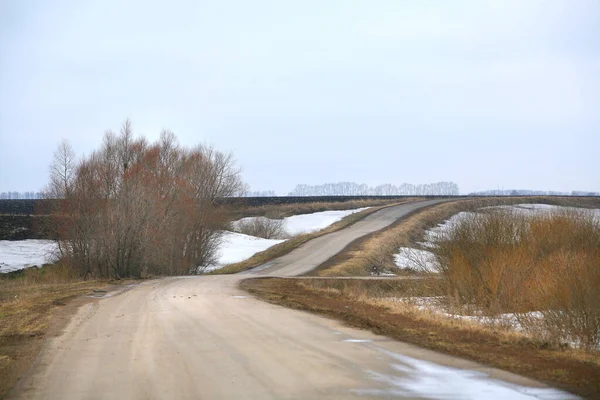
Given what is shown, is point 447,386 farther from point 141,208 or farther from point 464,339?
point 141,208

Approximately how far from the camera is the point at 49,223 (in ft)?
161

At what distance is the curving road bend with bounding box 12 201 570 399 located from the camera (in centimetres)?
779

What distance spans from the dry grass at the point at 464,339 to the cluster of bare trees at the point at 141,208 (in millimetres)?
16696

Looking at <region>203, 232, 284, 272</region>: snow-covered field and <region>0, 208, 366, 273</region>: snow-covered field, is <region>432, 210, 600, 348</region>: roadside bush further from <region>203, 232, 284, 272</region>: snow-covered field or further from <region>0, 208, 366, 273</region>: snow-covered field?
<region>0, 208, 366, 273</region>: snow-covered field

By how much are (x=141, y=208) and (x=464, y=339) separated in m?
27.8

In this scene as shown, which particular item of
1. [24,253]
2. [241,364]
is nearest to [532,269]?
[241,364]

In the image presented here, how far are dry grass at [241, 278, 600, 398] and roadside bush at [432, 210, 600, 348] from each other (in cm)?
129

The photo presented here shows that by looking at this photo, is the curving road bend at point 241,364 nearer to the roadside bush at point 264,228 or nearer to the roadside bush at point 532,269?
the roadside bush at point 532,269

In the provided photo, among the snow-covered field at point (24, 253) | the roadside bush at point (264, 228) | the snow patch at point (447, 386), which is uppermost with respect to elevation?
the snow patch at point (447, 386)

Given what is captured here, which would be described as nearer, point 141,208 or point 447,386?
point 447,386

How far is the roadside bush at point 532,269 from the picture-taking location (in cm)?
1291

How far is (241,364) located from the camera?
31.0ft

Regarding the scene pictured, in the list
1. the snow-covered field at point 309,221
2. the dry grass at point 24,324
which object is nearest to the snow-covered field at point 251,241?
the snow-covered field at point 309,221

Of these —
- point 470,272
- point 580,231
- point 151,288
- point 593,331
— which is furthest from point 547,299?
point 151,288
